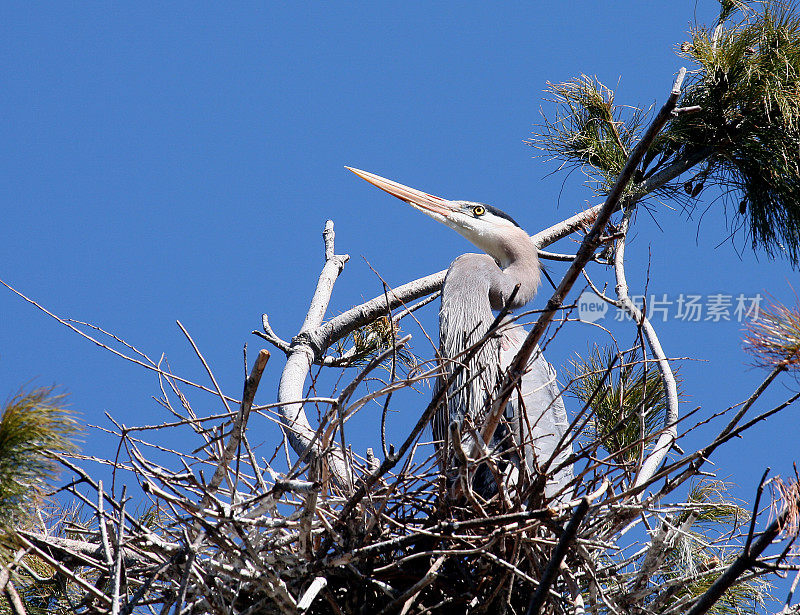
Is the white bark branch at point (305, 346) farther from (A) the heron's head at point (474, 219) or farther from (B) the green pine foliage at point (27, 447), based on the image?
(B) the green pine foliage at point (27, 447)

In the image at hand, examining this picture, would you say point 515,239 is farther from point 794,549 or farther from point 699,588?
point 794,549

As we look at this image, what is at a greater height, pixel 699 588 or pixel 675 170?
pixel 675 170

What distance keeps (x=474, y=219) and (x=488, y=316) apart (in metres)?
0.71

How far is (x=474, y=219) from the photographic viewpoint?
12.2 feet

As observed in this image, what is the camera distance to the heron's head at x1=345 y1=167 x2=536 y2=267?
358 centimetres

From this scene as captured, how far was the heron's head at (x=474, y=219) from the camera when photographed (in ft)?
11.7

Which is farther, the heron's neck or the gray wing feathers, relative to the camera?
the heron's neck

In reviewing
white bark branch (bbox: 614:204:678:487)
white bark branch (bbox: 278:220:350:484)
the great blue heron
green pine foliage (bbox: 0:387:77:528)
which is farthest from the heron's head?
green pine foliage (bbox: 0:387:77:528)

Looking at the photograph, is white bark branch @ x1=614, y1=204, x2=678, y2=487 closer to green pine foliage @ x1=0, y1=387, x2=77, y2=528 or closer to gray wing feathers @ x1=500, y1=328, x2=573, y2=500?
gray wing feathers @ x1=500, y1=328, x2=573, y2=500

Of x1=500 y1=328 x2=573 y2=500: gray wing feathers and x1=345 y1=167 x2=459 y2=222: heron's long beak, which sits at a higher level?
x1=345 y1=167 x2=459 y2=222: heron's long beak

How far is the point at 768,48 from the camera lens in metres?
3.05

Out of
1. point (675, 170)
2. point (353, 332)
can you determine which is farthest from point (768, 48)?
point (353, 332)

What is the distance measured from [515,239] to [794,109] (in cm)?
108

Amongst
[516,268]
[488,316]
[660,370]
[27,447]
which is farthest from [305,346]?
[27,447]
